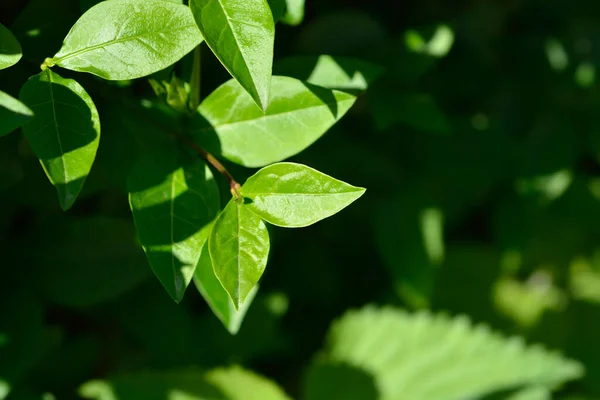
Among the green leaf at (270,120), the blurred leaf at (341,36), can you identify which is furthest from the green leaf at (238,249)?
the blurred leaf at (341,36)

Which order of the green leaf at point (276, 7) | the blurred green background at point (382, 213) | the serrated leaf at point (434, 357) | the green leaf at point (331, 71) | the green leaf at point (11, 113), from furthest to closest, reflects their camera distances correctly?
1. the serrated leaf at point (434, 357)
2. the blurred green background at point (382, 213)
3. the green leaf at point (331, 71)
4. the green leaf at point (276, 7)
5. the green leaf at point (11, 113)

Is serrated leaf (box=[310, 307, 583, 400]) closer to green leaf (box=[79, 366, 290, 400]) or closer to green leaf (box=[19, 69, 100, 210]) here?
green leaf (box=[79, 366, 290, 400])

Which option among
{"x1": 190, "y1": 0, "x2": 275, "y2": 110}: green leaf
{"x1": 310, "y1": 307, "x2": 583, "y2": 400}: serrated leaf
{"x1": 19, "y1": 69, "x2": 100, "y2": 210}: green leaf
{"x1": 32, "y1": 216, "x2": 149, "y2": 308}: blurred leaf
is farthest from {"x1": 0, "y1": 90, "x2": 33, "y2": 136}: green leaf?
{"x1": 310, "y1": 307, "x2": 583, "y2": 400}: serrated leaf

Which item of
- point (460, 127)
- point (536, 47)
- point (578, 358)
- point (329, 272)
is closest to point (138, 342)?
point (329, 272)

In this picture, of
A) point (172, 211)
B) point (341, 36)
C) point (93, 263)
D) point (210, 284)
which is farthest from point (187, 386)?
point (341, 36)

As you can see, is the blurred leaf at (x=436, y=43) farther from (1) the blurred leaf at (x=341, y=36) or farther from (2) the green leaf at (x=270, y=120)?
(2) the green leaf at (x=270, y=120)

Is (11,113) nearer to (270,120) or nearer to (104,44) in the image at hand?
(104,44)
